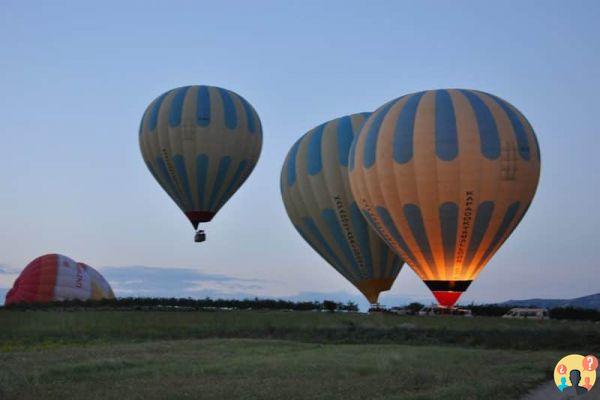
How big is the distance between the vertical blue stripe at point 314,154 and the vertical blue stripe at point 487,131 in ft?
36.8

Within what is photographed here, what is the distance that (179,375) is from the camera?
18109mm

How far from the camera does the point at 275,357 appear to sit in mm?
22750

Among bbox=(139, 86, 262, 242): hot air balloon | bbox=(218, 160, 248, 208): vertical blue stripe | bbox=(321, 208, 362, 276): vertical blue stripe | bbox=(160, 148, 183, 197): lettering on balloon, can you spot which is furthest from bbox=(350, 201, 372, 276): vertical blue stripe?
bbox=(160, 148, 183, 197): lettering on balloon

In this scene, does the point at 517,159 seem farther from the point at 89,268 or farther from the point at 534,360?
the point at 89,268

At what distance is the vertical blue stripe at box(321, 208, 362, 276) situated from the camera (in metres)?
46.6

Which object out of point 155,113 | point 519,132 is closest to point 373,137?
point 519,132

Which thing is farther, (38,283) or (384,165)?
(38,283)

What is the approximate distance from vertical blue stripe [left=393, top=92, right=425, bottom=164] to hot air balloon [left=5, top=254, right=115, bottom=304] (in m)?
28.6

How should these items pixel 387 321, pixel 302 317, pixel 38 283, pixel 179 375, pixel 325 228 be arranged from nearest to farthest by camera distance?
pixel 179 375 < pixel 387 321 < pixel 302 317 < pixel 325 228 < pixel 38 283

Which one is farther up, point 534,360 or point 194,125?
point 194,125

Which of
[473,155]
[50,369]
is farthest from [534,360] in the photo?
[473,155]

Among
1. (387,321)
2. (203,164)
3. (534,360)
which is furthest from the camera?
(203,164)

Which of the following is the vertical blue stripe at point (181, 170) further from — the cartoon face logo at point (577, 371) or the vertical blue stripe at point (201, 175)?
the cartoon face logo at point (577, 371)

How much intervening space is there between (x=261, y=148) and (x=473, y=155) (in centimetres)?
2062
